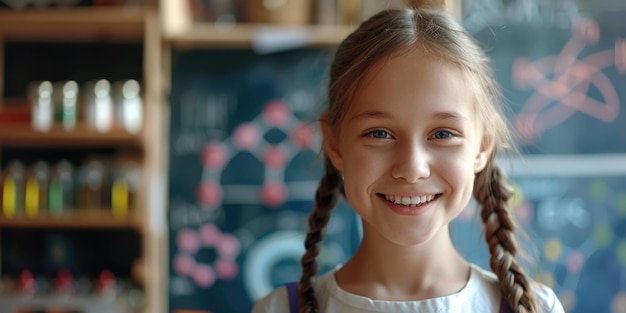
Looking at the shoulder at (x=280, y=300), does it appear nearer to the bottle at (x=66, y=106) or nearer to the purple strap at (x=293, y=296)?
the purple strap at (x=293, y=296)

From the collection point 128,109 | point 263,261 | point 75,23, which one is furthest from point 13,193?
point 263,261

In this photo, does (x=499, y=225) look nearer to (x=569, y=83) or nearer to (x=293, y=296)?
(x=293, y=296)

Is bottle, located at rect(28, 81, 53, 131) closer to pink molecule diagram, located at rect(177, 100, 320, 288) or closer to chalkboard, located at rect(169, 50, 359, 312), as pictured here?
chalkboard, located at rect(169, 50, 359, 312)

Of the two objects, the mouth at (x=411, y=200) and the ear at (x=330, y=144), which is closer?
the mouth at (x=411, y=200)

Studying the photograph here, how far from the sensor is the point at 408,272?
986mm

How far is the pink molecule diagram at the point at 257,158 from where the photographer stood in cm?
279

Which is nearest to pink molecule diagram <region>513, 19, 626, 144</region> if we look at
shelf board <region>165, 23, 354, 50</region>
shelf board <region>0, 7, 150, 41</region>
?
shelf board <region>165, 23, 354, 50</region>

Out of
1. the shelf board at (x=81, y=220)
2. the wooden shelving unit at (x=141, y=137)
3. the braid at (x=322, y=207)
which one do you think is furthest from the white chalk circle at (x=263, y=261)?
the braid at (x=322, y=207)

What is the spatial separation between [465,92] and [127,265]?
2.25 meters

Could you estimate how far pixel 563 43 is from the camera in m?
2.78

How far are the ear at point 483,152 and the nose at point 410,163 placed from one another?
A: 0.12 meters

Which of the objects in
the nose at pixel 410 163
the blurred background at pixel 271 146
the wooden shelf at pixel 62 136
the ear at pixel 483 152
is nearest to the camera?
the nose at pixel 410 163

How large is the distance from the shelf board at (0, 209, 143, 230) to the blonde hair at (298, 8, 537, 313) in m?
1.63

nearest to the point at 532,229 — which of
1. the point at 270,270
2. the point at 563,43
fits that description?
the point at 563,43
